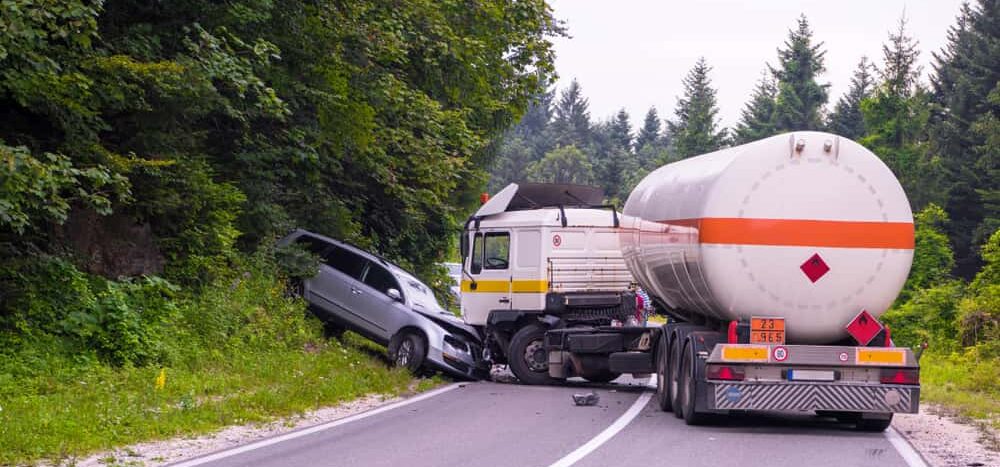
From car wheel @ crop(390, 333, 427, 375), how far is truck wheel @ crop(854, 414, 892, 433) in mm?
8012

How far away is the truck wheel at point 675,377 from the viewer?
49.8 ft

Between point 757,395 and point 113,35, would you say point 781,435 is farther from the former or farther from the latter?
point 113,35

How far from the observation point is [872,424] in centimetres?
1431

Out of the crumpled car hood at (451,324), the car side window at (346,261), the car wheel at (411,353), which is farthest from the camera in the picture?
the car side window at (346,261)

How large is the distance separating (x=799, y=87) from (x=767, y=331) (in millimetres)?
94757

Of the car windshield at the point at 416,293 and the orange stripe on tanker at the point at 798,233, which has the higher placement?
the orange stripe on tanker at the point at 798,233

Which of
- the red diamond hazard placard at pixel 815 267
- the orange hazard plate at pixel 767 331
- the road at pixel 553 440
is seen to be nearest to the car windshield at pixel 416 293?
the road at pixel 553 440

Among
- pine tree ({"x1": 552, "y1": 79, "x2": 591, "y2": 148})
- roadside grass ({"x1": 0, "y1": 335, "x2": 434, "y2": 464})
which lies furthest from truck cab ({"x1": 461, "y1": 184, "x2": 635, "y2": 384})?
pine tree ({"x1": 552, "y1": 79, "x2": 591, "y2": 148})

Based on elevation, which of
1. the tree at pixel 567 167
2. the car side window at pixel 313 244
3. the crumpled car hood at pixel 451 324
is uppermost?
the tree at pixel 567 167

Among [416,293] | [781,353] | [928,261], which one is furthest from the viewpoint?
[928,261]

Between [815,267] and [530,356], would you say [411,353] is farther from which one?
[815,267]

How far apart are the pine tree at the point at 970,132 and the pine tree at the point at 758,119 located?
27582 millimetres

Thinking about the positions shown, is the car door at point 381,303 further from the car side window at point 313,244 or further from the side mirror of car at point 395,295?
the car side window at point 313,244

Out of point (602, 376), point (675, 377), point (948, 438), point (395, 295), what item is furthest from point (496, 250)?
point (948, 438)
